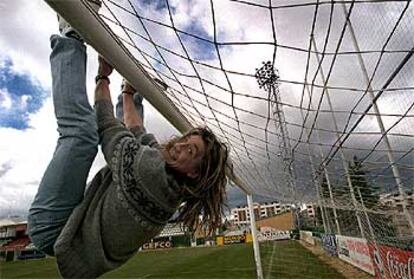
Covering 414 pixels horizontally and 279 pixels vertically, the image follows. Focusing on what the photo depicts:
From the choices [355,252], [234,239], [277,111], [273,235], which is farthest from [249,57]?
[234,239]

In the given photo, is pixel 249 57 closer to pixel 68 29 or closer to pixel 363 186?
pixel 68 29

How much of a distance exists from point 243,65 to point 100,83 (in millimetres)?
2513

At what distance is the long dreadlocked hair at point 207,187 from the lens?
3.32 ft

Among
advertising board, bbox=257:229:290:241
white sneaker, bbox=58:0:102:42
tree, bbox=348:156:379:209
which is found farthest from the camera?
advertising board, bbox=257:229:290:241

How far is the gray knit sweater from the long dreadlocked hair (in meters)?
0.07

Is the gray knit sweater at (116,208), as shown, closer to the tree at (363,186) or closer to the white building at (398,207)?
the white building at (398,207)

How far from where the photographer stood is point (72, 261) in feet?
2.92

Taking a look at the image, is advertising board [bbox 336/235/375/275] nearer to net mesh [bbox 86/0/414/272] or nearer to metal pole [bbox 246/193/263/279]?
net mesh [bbox 86/0/414/272]

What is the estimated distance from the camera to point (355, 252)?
905 cm

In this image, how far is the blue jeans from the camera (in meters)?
0.89

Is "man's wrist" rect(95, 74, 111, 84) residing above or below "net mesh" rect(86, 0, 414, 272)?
below

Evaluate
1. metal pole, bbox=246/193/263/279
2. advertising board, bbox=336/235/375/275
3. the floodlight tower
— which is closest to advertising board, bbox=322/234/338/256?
advertising board, bbox=336/235/375/275

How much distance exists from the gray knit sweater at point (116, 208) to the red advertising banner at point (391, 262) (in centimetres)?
492

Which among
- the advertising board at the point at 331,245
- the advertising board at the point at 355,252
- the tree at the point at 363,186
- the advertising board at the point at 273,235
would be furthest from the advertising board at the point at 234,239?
the tree at the point at 363,186
